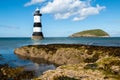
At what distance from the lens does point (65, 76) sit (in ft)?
65.3

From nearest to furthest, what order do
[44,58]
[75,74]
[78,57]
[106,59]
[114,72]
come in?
[75,74]
[114,72]
[106,59]
[78,57]
[44,58]

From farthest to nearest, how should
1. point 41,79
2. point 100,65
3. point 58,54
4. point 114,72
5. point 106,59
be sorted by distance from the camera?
point 58,54, point 106,59, point 100,65, point 114,72, point 41,79

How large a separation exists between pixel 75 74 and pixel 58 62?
84.6 feet

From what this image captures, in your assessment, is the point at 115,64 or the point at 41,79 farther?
the point at 115,64

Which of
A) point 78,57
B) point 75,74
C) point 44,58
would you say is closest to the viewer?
point 75,74

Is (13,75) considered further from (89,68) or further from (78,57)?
(78,57)

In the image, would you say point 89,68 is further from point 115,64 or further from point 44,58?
point 44,58

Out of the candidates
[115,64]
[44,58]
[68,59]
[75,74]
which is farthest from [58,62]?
[75,74]

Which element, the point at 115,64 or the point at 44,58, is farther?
the point at 44,58

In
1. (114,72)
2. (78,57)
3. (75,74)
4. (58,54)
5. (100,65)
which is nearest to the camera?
(75,74)

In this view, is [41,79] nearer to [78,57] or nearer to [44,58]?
[78,57]

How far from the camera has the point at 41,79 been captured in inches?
771

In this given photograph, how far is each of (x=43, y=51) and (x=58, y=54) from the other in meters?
7.27

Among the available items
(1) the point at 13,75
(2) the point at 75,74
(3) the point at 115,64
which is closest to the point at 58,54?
(1) the point at 13,75
